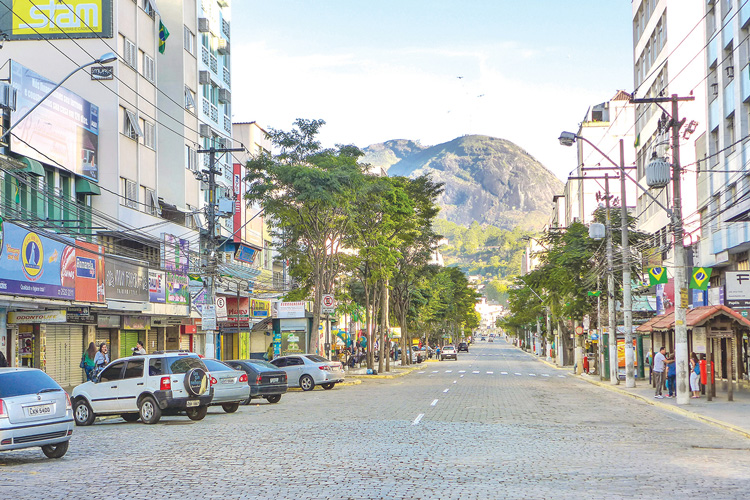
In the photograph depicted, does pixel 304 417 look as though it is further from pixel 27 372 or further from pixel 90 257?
pixel 90 257

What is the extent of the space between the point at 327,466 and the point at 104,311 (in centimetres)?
2654

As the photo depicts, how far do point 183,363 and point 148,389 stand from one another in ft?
3.47

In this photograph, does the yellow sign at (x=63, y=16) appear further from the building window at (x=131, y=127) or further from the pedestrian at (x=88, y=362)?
the pedestrian at (x=88, y=362)

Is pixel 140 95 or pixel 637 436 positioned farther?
pixel 140 95

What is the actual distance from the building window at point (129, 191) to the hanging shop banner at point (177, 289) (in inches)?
153

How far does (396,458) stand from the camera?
517 inches

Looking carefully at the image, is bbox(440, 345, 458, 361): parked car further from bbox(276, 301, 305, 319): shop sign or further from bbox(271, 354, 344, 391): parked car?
bbox(271, 354, 344, 391): parked car

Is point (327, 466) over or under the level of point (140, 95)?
under

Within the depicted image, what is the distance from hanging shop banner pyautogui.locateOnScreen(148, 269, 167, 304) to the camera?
128 feet

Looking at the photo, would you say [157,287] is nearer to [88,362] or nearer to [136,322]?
[136,322]

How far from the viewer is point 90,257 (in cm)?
3127

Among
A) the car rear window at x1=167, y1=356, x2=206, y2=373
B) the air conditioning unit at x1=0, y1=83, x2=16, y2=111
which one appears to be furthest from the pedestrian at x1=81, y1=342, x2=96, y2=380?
the car rear window at x1=167, y1=356, x2=206, y2=373

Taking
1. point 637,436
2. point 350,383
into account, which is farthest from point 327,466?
point 350,383

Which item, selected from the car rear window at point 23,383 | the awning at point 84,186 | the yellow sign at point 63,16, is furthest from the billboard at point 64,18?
the car rear window at point 23,383
